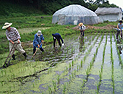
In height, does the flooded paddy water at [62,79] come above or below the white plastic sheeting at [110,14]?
below

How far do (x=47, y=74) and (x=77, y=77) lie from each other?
2.48 ft

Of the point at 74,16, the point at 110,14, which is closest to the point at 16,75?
the point at 74,16

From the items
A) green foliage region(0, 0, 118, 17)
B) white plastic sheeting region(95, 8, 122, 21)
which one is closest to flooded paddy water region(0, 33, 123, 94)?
green foliage region(0, 0, 118, 17)

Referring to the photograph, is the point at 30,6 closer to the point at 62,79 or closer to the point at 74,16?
the point at 74,16

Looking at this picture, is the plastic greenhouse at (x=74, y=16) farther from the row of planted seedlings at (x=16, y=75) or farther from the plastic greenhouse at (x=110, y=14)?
the row of planted seedlings at (x=16, y=75)

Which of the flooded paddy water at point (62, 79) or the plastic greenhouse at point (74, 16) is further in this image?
the plastic greenhouse at point (74, 16)

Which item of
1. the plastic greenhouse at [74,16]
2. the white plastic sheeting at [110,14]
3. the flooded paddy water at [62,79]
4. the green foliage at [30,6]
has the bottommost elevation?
the flooded paddy water at [62,79]

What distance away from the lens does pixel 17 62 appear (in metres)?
5.04

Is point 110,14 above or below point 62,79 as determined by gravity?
above

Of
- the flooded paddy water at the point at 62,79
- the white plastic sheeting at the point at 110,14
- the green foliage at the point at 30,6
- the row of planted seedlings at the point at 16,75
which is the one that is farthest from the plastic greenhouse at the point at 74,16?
the row of planted seedlings at the point at 16,75

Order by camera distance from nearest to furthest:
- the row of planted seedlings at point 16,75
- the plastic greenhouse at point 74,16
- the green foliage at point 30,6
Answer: the row of planted seedlings at point 16,75 → the plastic greenhouse at point 74,16 → the green foliage at point 30,6

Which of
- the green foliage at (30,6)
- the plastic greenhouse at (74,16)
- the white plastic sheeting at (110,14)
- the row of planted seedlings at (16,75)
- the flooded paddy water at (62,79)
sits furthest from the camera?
the white plastic sheeting at (110,14)

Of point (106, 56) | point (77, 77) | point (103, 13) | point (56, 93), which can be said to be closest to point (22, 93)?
point (56, 93)

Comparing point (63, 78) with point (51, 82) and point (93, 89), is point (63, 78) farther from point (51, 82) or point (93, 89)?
point (93, 89)
